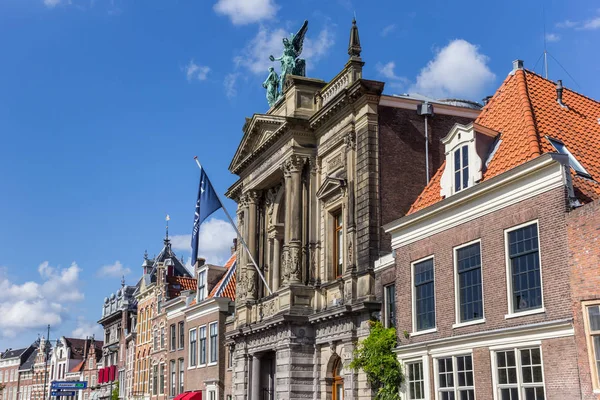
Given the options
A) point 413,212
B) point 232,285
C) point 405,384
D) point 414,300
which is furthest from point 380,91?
point 232,285

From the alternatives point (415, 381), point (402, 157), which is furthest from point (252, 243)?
point (415, 381)

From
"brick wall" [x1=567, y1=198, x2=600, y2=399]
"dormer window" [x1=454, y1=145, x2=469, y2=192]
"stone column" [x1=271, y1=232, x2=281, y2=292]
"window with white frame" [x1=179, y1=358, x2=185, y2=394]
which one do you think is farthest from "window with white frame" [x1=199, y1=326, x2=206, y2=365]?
"brick wall" [x1=567, y1=198, x2=600, y2=399]

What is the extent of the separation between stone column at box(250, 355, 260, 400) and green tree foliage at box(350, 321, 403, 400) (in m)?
10.7

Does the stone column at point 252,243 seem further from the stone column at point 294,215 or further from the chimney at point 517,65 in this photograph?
the chimney at point 517,65

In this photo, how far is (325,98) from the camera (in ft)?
118

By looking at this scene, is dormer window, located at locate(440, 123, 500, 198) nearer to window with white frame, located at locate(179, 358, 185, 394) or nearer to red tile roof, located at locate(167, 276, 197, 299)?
window with white frame, located at locate(179, 358, 185, 394)

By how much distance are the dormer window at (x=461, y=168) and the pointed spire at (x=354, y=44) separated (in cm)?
1002

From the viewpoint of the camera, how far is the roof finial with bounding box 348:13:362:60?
109 feet

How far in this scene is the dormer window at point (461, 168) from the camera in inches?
943

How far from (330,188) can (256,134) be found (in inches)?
314

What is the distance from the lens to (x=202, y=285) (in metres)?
51.3

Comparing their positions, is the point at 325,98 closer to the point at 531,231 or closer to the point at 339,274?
the point at 339,274

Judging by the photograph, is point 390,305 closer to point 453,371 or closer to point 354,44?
point 453,371

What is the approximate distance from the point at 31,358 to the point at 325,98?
10405cm
